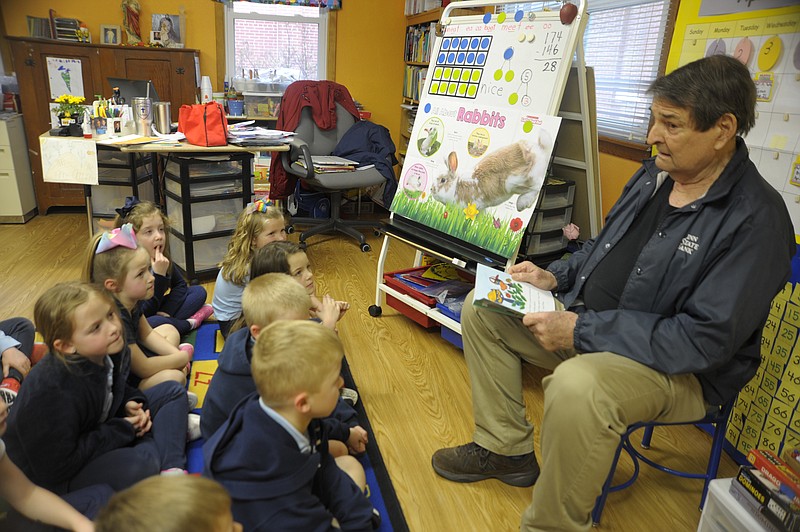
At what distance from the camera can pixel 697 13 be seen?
2102mm

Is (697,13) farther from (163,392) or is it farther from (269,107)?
(269,107)

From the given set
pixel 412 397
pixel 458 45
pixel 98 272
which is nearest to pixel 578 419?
pixel 412 397

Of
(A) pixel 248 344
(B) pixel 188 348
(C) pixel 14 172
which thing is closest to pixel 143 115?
(C) pixel 14 172

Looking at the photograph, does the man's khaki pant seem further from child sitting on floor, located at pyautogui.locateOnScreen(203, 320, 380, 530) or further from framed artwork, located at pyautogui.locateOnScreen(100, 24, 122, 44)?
framed artwork, located at pyautogui.locateOnScreen(100, 24, 122, 44)

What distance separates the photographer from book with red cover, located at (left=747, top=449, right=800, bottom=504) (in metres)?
1.20

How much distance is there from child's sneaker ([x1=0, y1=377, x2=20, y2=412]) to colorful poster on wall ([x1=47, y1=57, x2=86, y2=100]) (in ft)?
9.95

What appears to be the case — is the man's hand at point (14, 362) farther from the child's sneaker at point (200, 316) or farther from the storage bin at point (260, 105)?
the storage bin at point (260, 105)

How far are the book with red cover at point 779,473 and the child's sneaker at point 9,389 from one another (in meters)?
1.96

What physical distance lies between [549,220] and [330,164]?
1808 mm

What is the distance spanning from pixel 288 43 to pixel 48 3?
177cm

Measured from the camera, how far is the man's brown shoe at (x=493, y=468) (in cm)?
176

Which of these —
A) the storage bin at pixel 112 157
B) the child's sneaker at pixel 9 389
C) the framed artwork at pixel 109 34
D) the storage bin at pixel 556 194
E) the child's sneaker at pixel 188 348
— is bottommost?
the child's sneaker at pixel 188 348

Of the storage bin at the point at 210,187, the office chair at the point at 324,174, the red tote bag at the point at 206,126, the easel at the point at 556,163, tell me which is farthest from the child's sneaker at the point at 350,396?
the office chair at the point at 324,174

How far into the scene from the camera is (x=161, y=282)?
8.15 feet
